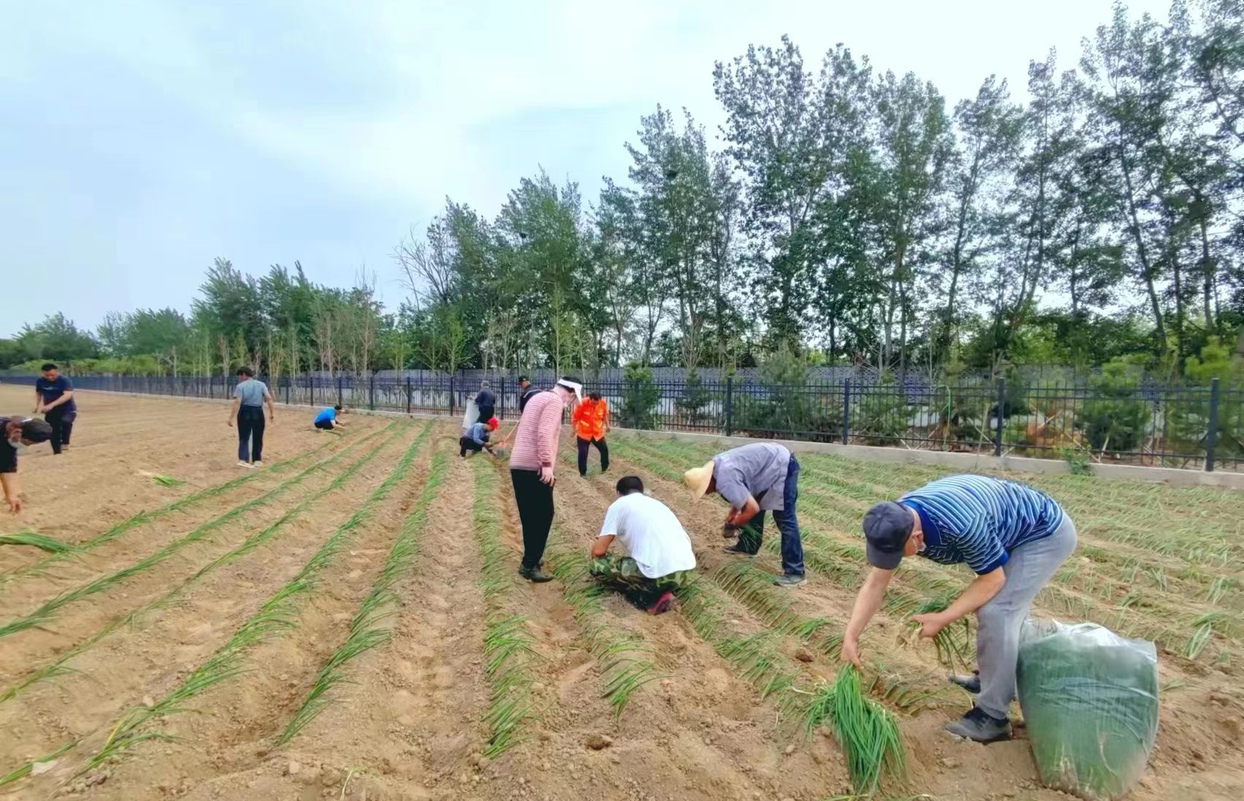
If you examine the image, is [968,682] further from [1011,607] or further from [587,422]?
[587,422]

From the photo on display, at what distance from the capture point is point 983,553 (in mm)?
2379

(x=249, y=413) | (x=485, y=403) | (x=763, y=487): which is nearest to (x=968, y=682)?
(x=763, y=487)

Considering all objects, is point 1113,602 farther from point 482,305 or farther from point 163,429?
point 482,305

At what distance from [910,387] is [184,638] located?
11.5 metres

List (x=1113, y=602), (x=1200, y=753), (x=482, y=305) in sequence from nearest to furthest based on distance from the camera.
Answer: (x=1200, y=753)
(x=1113, y=602)
(x=482, y=305)

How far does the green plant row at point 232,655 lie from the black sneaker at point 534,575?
4.82ft

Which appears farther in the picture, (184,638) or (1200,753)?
(184,638)

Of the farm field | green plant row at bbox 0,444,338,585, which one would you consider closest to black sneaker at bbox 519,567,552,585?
the farm field

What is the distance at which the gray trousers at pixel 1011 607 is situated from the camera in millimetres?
2482

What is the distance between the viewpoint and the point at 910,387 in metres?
11.9

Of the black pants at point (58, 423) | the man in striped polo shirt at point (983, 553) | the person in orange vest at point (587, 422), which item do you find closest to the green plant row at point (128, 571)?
the person in orange vest at point (587, 422)

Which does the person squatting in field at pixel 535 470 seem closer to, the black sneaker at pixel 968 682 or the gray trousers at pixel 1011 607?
the black sneaker at pixel 968 682

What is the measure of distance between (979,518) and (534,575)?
10.5 feet

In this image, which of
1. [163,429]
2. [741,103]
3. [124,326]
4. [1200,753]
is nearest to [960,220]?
[741,103]
